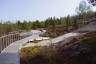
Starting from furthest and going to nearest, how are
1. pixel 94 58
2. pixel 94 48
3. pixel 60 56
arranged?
pixel 60 56
pixel 94 48
pixel 94 58

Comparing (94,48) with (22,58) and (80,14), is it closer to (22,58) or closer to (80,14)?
(22,58)

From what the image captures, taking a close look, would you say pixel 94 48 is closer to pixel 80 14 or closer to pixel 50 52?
pixel 50 52

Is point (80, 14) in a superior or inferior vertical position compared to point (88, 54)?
superior

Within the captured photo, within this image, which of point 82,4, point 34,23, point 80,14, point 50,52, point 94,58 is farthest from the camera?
Result: point 34,23

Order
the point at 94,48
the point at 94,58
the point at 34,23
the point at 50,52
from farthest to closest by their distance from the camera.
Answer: the point at 34,23
the point at 50,52
the point at 94,48
the point at 94,58

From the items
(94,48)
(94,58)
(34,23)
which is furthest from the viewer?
(34,23)

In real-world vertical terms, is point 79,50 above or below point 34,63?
above

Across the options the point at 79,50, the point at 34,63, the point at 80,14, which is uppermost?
the point at 80,14

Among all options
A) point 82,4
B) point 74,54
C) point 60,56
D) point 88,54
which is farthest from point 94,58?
point 82,4

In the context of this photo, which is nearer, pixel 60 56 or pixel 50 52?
pixel 60 56

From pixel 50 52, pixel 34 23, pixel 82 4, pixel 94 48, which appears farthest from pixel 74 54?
pixel 34 23
